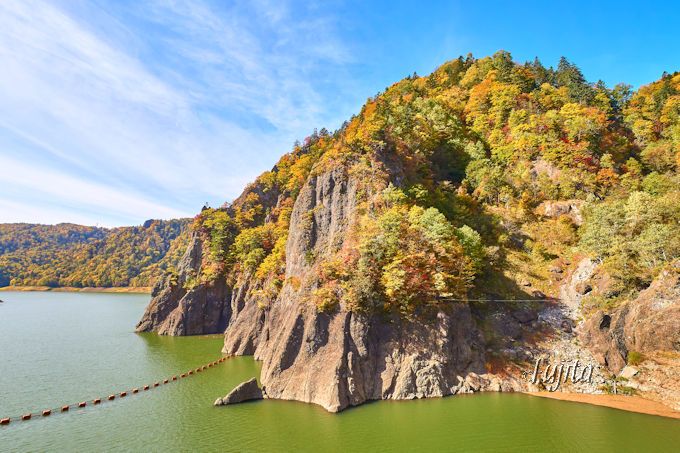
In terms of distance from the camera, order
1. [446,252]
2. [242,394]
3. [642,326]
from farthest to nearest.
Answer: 1. [446,252]
2. [242,394]
3. [642,326]

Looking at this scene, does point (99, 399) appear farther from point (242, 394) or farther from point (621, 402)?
point (621, 402)

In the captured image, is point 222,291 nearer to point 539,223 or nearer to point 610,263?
point 539,223

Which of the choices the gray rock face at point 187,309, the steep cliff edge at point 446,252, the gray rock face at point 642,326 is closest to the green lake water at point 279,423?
the steep cliff edge at point 446,252

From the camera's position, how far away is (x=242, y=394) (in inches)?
1412

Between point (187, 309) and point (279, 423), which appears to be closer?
point (279, 423)

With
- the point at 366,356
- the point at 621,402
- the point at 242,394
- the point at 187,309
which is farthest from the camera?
the point at 187,309

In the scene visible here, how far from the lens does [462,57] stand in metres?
114

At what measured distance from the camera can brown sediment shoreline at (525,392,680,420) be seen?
30375 mm

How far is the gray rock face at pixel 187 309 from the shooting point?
76.4m

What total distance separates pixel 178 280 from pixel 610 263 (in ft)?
269

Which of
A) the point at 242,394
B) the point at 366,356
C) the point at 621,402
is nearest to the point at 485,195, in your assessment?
the point at 621,402

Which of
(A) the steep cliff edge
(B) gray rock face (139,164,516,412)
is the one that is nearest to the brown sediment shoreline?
(A) the steep cliff edge

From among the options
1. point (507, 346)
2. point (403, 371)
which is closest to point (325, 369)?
point (403, 371)

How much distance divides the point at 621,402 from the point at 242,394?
3625 centimetres
